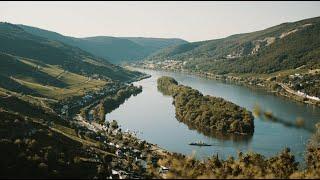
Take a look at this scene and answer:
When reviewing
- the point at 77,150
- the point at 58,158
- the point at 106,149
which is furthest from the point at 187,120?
the point at 58,158

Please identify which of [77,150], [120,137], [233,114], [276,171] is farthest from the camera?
[233,114]

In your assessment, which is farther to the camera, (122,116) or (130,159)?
(122,116)

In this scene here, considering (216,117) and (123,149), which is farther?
(216,117)

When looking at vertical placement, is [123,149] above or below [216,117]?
below

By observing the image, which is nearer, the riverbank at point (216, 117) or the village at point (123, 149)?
the village at point (123, 149)

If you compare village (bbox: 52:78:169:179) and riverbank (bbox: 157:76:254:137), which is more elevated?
riverbank (bbox: 157:76:254:137)

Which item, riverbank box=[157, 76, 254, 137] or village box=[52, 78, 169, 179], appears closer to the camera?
village box=[52, 78, 169, 179]

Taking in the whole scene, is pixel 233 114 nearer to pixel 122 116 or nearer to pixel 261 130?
pixel 261 130

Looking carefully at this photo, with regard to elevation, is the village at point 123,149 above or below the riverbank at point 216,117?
below

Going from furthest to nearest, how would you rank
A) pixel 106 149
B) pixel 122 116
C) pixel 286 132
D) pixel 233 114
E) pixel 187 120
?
pixel 122 116 → pixel 187 120 → pixel 233 114 → pixel 286 132 → pixel 106 149

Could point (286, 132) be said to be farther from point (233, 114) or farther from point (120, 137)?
point (120, 137)
